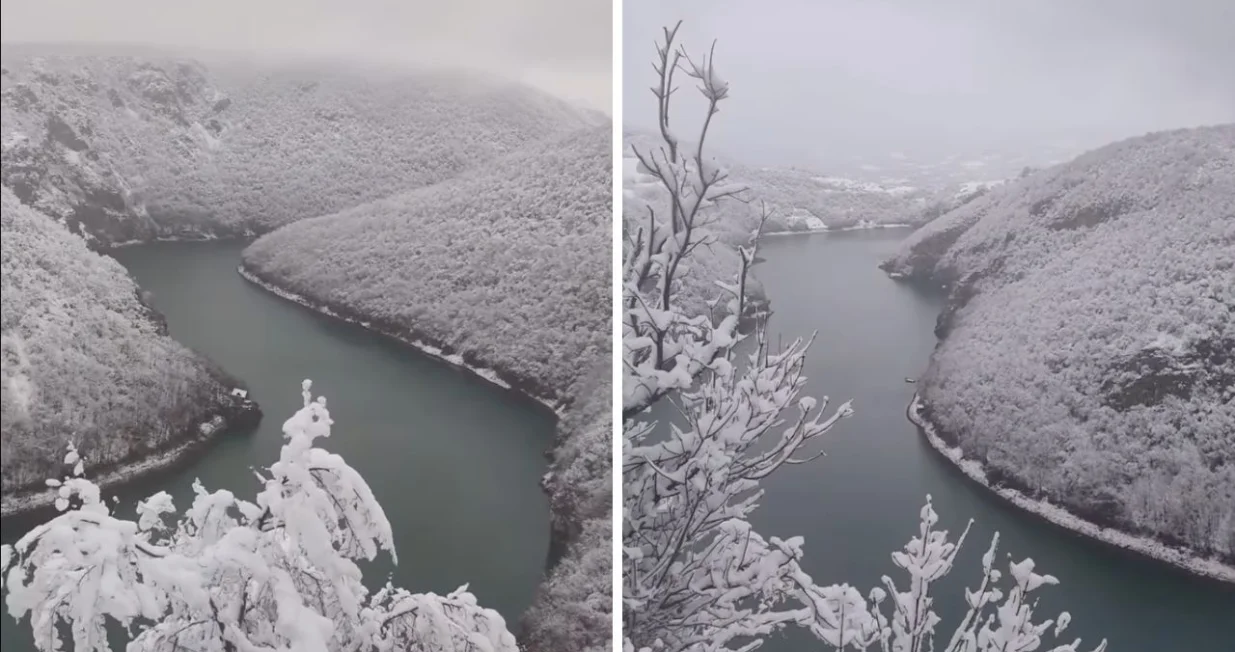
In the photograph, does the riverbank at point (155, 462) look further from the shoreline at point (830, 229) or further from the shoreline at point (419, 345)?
the shoreline at point (830, 229)

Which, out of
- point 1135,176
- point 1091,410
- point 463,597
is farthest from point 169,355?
point 1135,176

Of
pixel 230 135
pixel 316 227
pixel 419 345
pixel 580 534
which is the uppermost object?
pixel 230 135

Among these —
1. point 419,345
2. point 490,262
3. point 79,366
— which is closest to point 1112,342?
point 490,262

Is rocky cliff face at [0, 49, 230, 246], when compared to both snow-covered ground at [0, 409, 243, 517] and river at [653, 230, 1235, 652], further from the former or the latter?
river at [653, 230, 1235, 652]

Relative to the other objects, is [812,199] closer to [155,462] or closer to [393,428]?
[393,428]

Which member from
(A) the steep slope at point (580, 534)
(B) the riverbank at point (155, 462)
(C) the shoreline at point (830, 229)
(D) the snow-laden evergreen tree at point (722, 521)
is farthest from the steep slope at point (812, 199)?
(B) the riverbank at point (155, 462)

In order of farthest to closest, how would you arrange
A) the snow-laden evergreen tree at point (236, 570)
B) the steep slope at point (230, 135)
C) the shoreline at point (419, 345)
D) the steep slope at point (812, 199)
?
the steep slope at point (812, 199)
the shoreline at point (419, 345)
the steep slope at point (230, 135)
the snow-laden evergreen tree at point (236, 570)
